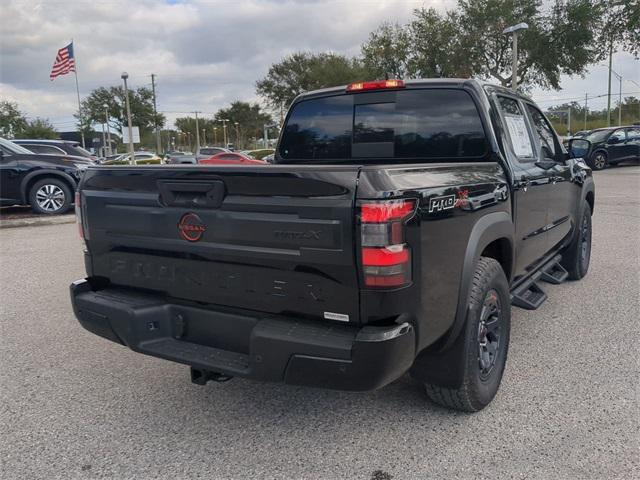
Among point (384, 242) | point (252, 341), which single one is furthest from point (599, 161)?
point (252, 341)

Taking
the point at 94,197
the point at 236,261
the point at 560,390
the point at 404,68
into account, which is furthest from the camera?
the point at 404,68

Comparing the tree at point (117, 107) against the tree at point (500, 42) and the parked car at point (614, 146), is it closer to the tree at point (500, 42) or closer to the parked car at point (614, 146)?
the tree at point (500, 42)

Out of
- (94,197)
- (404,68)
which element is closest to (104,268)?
(94,197)

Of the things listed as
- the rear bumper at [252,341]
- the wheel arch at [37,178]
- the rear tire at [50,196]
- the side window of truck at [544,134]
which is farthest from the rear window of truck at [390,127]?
the rear tire at [50,196]

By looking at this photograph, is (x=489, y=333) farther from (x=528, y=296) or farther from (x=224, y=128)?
(x=224, y=128)

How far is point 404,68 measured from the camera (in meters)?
32.0

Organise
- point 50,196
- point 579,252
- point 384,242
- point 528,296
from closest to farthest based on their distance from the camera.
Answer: point 384,242 < point 528,296 < point 579,252 < point 50,196

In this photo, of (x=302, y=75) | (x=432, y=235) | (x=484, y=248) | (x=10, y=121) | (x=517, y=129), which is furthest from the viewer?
(x=10, y=121)

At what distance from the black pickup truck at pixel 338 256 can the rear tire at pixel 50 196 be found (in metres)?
9.31

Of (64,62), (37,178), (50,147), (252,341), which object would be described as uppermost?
(64,62)

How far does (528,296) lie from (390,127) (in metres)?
1.71

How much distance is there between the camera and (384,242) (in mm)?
2168

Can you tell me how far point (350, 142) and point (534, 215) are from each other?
1.46m

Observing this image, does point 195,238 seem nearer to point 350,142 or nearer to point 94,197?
point 94,197
